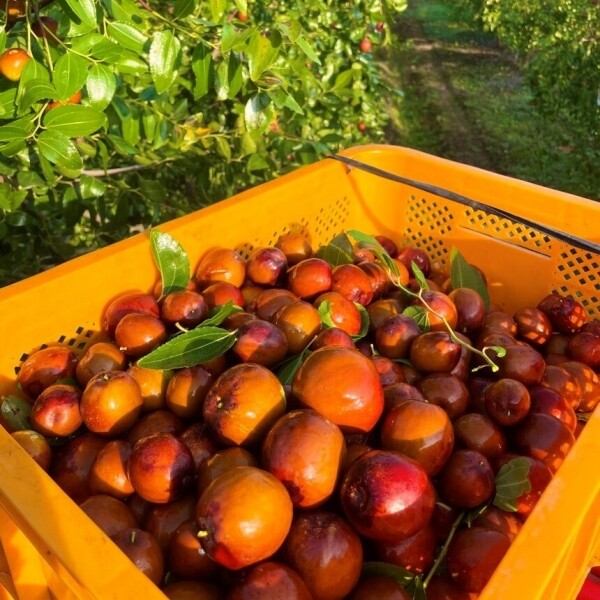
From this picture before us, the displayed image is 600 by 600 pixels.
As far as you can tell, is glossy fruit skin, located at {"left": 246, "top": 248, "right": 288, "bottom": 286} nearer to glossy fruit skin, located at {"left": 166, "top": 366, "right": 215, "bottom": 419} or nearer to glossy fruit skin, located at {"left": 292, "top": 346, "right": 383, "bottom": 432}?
glossy fruit skin, located at {"left": 166, "top": 366, "right": 215, "bottom": 419}

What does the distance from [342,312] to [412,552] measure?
70cm

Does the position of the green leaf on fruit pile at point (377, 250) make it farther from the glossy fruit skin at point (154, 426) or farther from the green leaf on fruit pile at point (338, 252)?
the glossy fruit skin at point (154, 426)

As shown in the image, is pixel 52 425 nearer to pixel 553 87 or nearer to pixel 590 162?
pixel 590 162

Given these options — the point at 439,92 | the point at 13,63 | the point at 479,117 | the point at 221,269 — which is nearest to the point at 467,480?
the point at 221,269

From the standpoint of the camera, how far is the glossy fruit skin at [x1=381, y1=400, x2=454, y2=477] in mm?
1382

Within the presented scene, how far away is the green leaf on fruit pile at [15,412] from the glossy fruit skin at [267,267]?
759 mm

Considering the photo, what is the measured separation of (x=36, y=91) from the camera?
1521 millimetres

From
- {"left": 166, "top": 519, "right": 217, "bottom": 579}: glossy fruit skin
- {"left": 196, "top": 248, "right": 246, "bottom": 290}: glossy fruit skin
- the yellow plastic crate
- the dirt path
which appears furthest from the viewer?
the dirt path

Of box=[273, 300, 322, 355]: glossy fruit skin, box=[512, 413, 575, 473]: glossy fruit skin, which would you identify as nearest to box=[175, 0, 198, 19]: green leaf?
box=[273, 300, 322, 355]: glossy fruit skin

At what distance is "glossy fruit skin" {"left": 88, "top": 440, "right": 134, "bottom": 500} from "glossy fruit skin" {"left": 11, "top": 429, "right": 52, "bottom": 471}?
0.13 m

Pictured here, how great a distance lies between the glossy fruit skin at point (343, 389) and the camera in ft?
4.59

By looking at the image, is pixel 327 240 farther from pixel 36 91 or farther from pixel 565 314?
pixel 36 91

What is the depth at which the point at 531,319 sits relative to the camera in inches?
81.0

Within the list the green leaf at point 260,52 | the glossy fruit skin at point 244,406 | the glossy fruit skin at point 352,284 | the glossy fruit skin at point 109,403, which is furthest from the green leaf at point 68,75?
the glossy fruit skin at point 352,284
